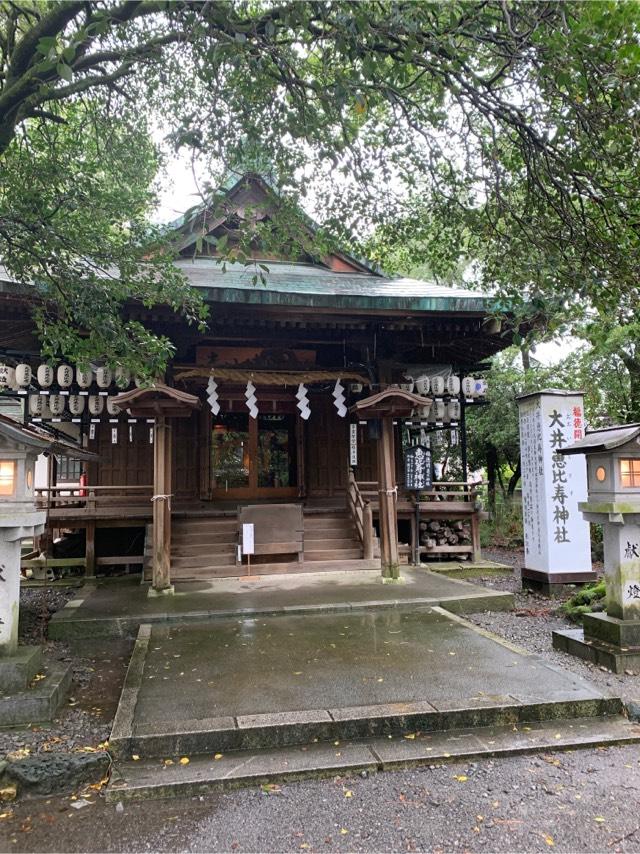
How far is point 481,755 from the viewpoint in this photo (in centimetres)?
367

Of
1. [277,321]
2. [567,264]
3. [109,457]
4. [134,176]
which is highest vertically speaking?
[134,176]

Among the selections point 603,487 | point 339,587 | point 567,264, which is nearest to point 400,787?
point 603,487

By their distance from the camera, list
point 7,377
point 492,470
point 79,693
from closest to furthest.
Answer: point 79,693, point 7,377, point 492,470

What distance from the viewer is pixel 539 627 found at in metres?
7.14

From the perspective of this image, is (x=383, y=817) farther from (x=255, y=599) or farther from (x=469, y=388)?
(x=469, y=388)

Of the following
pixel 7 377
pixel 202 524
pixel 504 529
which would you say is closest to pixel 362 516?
pixel 202 524

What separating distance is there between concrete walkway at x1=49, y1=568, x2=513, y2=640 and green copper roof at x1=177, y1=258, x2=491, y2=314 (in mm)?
4095

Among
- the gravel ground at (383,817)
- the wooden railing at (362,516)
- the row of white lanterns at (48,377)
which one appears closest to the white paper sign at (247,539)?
the wooden railing at (362,516)

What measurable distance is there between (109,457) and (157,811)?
9.09 metres

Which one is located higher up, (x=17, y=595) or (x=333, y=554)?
(x=17, y=595)

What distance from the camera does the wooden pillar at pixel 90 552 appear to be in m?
10.2

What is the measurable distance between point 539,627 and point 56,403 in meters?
8.90

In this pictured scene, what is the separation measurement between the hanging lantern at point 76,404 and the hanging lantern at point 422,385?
21.4 ft

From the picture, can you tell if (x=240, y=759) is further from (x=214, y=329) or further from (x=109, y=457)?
(x=109, y=457)
